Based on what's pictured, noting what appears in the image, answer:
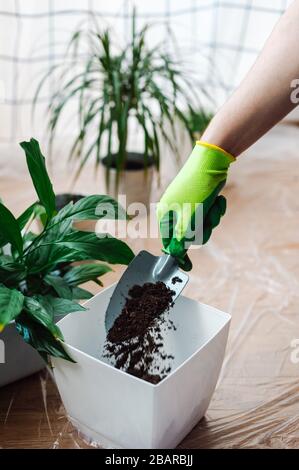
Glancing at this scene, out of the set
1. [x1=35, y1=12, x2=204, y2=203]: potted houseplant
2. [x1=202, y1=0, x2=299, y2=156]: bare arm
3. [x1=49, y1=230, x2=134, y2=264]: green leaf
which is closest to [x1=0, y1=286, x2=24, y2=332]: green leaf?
[x1=49, y1=230, x2=134, y2=264]: green leaf

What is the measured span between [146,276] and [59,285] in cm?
14

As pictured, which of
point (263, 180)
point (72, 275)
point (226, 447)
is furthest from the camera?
point (263, 180)

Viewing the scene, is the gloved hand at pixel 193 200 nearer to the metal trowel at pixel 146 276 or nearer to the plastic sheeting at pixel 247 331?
the metal trowel at pixel 146 276

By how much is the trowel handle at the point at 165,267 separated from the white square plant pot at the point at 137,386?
0.15ft

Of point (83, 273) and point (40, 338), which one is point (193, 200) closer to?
point (83, 273)

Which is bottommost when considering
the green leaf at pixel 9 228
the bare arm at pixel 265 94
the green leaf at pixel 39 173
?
the green leaf at pixel 9 228

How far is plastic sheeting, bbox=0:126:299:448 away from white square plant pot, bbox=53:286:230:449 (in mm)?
61

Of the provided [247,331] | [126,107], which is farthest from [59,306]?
[126,107]

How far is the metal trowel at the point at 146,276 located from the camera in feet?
2.90

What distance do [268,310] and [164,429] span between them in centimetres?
47

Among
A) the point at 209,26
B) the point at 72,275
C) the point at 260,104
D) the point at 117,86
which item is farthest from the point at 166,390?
the point at 209,26

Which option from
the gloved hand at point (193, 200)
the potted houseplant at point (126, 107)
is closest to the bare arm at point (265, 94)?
the gloved hand at point (193, 200)

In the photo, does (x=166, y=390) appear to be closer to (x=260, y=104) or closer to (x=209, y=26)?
(x=260, y=104)

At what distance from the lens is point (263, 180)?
1740mm
